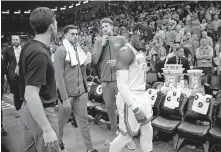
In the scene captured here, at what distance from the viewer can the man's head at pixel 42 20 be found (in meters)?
2.01

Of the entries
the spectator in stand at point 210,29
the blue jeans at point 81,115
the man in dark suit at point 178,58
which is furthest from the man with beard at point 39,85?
the spectator in stand at point 210,29

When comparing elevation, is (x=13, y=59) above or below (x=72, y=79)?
above

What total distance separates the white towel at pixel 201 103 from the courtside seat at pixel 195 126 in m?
0.02

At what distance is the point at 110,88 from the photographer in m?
4.25

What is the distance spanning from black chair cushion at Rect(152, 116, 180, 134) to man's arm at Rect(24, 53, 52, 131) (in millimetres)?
2357

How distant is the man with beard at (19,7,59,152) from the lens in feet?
6.20

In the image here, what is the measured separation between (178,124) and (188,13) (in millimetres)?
9498

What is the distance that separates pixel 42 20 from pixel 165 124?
259cm

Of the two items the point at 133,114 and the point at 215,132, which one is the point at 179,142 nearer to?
the point at 215,132

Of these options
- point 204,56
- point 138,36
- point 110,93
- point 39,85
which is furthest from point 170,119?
point 204,56

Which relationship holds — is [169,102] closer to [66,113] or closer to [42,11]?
[66,113]

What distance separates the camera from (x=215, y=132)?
3.58 meters

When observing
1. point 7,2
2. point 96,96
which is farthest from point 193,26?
point 7,2

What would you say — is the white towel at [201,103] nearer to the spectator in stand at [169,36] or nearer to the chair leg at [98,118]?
the chair leg at [98,118]
